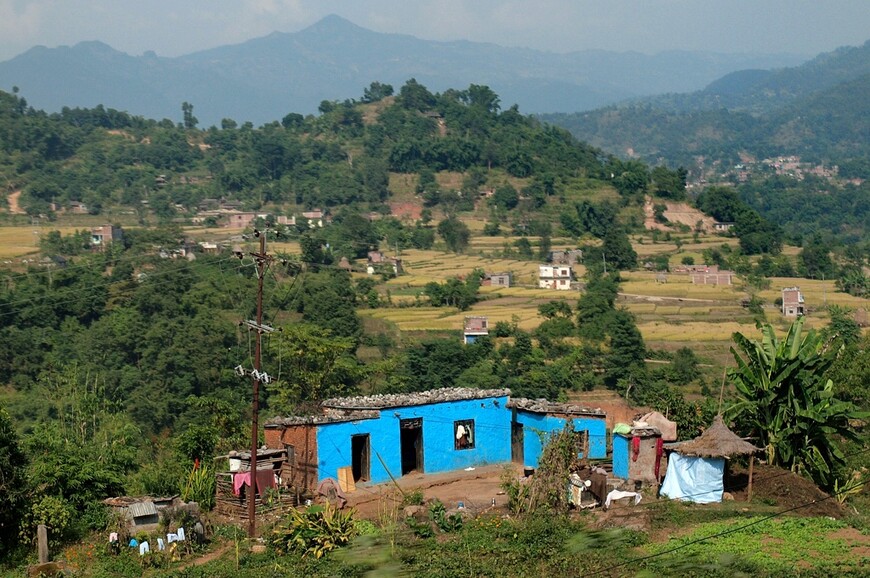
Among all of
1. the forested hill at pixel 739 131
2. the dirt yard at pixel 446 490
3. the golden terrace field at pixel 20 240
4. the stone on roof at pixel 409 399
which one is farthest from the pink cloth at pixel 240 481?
the forested hill at pixel 739 131

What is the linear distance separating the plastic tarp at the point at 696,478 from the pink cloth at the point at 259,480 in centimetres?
447

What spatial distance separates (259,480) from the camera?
40.7ft

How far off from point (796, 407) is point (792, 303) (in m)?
24.7

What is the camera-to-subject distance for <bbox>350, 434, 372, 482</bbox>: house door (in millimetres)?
13203

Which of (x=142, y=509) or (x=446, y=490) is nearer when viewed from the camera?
(x=142, y=509)

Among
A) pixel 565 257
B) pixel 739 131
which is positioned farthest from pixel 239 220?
pixel 739 131

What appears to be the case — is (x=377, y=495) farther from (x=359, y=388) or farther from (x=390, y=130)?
(x=390, y=130)

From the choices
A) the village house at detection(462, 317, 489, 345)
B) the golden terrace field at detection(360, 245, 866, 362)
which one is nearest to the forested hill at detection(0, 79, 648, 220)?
the golden terrace field at detection(360, 245, 866, 362)

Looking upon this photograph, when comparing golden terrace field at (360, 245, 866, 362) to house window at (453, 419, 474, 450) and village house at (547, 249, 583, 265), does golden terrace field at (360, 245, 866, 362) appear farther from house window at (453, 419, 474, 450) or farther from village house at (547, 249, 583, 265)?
house window at (453, 419, 474, 450)

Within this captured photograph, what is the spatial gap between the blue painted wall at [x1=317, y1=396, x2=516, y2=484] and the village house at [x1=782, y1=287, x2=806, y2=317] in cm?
2352

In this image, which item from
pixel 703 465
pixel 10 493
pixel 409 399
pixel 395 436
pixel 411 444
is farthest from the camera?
pixel 411 444

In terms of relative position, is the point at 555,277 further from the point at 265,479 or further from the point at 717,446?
the point at 717,446

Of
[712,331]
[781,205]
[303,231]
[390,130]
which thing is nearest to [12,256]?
[303,231]

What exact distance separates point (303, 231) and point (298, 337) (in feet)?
96.4
